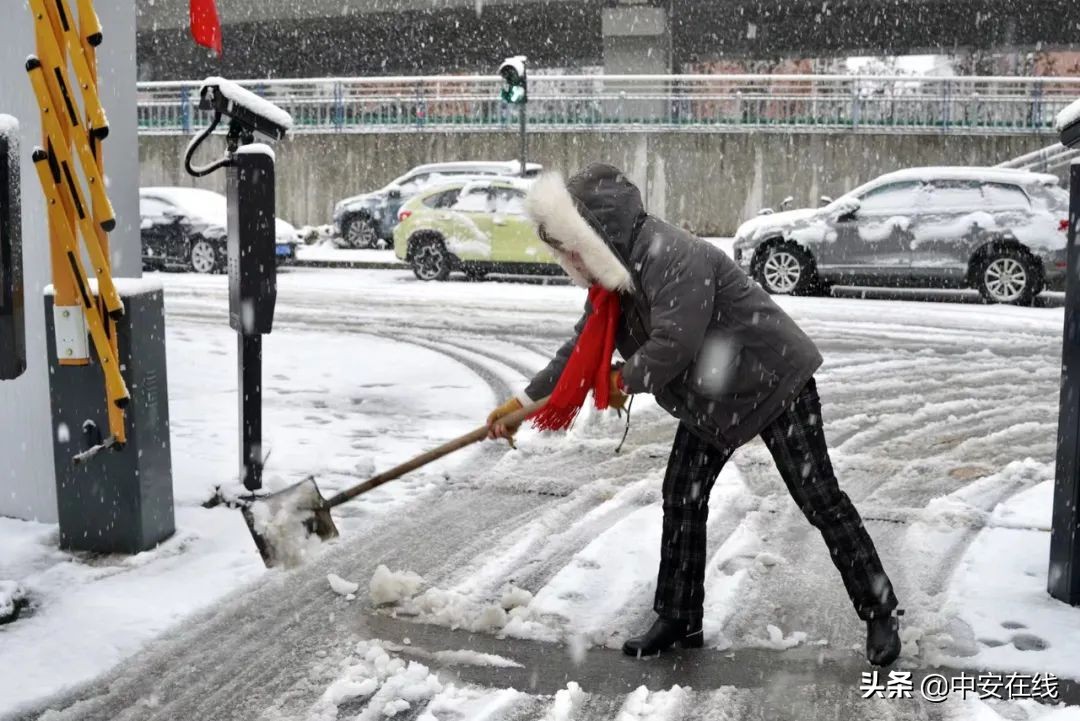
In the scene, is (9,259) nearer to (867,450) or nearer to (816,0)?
(867,450)

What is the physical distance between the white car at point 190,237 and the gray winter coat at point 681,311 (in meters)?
15.4

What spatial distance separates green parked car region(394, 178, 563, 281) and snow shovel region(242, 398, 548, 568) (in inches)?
483

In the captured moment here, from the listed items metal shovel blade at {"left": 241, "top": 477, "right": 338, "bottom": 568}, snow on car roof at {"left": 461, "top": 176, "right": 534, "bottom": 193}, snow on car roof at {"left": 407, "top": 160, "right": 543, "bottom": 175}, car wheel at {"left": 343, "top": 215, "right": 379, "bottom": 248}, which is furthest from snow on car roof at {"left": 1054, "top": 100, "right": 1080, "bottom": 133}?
car wheel at {"left": 343, "top": 215, "right": 379, "bottom": 248}

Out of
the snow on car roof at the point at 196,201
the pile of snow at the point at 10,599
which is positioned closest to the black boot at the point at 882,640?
the pile of snow at the point at 10,599

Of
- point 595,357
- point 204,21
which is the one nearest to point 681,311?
point 595,357

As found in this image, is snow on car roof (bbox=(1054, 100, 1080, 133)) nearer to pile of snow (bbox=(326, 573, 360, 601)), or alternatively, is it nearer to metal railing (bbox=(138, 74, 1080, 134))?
pile of snow (bbox=(326, 573, 360, 601))

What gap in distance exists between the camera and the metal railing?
2336 centimetres

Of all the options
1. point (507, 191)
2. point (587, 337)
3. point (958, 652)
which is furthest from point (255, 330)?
point (507, 191)

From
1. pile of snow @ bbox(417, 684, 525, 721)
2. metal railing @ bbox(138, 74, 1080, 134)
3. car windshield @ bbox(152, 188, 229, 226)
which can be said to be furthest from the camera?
metal railing @ bbox(138, 74, 1080, 134)

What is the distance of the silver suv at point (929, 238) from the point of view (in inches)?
546

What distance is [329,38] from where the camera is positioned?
40219 mm

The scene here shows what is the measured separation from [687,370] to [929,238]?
11504 mm

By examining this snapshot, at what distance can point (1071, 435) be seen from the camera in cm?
421

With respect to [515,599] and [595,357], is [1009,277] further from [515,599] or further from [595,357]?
[595,357]
